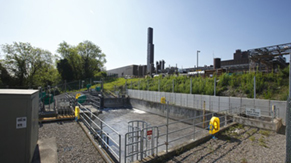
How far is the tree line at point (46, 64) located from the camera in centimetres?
3003

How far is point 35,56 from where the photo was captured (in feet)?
107

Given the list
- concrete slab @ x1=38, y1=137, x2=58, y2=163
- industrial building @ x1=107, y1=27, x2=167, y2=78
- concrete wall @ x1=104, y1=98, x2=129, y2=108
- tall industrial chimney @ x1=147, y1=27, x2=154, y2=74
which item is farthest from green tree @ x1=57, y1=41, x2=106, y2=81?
concrete slab @ x1=38, y1=137, x2=58, y2=163

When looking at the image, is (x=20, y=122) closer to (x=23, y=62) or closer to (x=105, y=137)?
→ (x=105, y=137)

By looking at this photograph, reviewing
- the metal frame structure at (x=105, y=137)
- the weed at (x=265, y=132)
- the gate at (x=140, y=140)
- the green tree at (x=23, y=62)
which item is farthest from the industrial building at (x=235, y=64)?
the green tree at (x=23, y=62)

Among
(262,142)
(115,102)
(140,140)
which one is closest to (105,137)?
(140,140)

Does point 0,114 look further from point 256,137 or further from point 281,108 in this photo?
point 281,108

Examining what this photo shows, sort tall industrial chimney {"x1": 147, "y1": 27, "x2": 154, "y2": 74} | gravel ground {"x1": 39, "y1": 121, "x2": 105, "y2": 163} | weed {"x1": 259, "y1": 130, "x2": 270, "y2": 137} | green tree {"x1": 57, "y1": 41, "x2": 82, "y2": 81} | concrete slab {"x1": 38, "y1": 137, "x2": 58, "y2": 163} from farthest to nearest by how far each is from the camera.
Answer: tall industrial chimney {"x1": 147, "y1": 27, "x2": 154, "y2": 74}
green tree {"x1": 57, "y1": 41, "x2": 82, "y2": 81}
weed {"x1": 259, "y1": 130, "x2": 270, "y2": 137}
gravel ground {"x1": 39, "y1": 121, "x2": 105, "y2": 163}
concrete slab {"x1": 38, "y1": 137, "x2": 58, "y2": 163}

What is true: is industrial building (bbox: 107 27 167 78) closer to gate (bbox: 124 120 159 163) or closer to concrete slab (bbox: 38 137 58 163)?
gate (bbox: 124 120 159 163)

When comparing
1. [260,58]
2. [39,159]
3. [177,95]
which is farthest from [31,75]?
[260,58]

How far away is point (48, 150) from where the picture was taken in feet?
17.2

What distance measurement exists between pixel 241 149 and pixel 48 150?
7022 millimetres

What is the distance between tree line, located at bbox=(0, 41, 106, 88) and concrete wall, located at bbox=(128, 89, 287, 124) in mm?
27325

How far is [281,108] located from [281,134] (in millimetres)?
2645

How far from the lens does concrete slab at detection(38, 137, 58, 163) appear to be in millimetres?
4629
